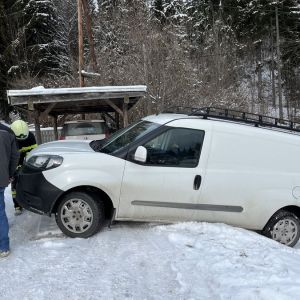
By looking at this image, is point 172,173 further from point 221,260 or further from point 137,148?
point 221,260

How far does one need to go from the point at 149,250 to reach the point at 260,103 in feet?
86.1

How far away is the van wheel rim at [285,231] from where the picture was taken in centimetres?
595

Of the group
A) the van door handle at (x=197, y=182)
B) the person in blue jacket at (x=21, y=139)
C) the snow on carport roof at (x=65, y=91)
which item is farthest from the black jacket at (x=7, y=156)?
the snow on carport roof at (x=65, y=91)

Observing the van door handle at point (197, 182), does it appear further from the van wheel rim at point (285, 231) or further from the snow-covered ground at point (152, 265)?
the van wheel rim at point (285, 231)

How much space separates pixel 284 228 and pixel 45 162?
3.47 m

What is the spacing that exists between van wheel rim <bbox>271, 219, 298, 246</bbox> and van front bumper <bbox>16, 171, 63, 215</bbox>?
3.06 meters

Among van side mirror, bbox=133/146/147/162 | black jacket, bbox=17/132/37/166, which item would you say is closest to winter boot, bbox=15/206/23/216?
black jacket, bbox=17/132/37/166

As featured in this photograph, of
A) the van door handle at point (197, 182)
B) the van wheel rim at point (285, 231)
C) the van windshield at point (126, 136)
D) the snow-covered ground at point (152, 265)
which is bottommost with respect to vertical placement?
the van wheel rim at point (285, 231)

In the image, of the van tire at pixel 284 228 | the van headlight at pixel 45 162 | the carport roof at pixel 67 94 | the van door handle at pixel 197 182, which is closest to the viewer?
the van headlight at pixel 45 162

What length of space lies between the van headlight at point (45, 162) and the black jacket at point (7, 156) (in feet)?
1.70

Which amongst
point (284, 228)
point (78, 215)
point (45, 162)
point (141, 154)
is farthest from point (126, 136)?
point (284, 228)

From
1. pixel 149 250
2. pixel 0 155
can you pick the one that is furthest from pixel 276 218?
pixel 0 155

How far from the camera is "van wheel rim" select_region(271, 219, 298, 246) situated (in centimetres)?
595

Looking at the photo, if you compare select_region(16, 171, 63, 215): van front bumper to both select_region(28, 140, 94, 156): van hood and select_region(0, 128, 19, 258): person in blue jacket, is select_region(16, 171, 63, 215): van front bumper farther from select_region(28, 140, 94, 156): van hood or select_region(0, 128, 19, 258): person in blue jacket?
select_region(0, 128, 19, 258): person in blue jacket
